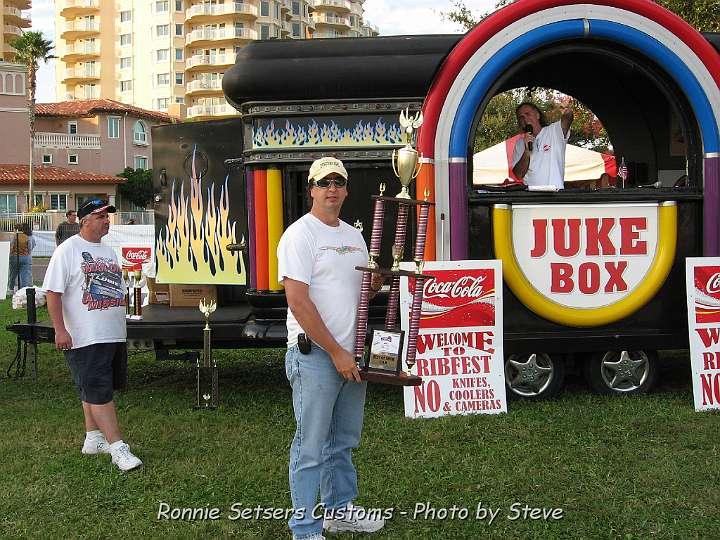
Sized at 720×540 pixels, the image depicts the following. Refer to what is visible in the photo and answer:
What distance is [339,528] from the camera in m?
4.27

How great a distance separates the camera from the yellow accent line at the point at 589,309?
675cm

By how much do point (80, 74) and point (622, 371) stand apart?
3178 inches

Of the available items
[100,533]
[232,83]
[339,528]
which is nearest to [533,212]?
[232,83]

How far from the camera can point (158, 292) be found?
8672 mm

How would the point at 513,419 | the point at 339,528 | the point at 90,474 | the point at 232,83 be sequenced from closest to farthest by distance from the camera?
the point at 339,528
the point at 90,474
the point at 513,419
the point at 232,83

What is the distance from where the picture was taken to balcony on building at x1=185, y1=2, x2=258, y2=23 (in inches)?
2840

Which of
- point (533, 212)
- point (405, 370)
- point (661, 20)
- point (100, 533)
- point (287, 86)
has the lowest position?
point (100, 533)

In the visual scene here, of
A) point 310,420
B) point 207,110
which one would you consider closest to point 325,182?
point 310,420

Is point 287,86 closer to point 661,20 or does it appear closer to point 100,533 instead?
point 661,20

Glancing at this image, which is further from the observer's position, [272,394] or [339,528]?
[272,394]

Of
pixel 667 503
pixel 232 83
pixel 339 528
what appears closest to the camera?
pixel 339 528

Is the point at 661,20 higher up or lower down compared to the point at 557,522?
higher up

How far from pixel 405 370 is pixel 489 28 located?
3.34 metres

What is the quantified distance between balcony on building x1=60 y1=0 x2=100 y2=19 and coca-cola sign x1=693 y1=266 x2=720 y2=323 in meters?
79.7
